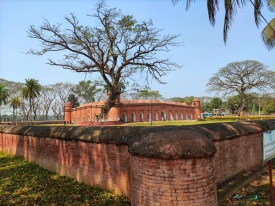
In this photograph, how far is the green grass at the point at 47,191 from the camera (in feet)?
14.0

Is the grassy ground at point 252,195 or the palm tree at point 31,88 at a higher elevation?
the palm tree at point 31,88

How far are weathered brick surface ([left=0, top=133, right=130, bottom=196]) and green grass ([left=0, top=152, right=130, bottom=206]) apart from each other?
18cm

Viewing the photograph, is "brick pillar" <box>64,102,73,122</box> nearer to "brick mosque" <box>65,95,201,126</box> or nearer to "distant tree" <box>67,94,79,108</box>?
"brick mosque" <box>65,95,201,126</box>

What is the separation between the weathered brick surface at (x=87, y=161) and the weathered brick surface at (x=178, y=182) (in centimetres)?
117

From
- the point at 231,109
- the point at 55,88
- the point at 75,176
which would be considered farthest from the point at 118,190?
the point at 231,109

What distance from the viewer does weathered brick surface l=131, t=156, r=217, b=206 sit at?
2898mm

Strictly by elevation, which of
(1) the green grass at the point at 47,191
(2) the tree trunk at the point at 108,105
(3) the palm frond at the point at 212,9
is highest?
(3) the palm frond at the point at 212,9

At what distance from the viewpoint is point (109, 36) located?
61.2 feet

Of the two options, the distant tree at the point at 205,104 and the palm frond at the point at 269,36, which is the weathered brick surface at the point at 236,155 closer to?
the palm frond at the point at 269,36

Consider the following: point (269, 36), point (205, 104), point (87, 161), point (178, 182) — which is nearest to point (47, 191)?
point (87, 161)

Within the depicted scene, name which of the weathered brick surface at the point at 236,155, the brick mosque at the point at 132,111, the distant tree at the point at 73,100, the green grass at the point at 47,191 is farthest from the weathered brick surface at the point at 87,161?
the distant tree at the point at 73,100

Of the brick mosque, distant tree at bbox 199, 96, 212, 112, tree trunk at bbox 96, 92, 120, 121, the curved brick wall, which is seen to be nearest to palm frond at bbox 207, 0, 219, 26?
the curved brick wall

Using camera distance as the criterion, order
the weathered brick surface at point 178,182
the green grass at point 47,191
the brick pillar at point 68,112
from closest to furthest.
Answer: the weathered brick surface at point 178,182
the green grass at point 47,191
the brick pillar at point 68,112

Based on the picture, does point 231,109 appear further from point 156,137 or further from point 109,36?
point 156,137
